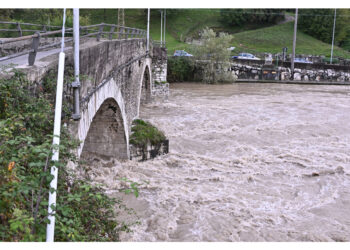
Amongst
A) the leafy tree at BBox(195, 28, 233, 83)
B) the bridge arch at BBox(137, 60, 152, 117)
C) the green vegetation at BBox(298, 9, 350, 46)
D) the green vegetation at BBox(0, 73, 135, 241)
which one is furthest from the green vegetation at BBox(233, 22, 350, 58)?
the green vegetation at BBox(0, 73, 135, 241)

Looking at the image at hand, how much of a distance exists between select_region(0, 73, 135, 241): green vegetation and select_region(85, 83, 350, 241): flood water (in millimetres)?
801

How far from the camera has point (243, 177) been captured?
12328 mm

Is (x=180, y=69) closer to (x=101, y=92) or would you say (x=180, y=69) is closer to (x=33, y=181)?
(x=101, y=92)

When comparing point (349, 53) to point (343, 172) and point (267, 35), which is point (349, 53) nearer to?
point (267, 35)

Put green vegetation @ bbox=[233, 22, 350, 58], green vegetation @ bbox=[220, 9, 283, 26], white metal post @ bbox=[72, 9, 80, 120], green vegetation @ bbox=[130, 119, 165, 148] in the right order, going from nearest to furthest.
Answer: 1. white metal post @ bbox=[72, 9, 80, 120]
2. green vegetation @ bbox=[130, 119, 165, 148]
3. green vegetation @ bbox=[233, 22, 350, 58]
4. green vegetation @ bbox=[220, 9, 283, 26]

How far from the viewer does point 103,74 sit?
8.66 m

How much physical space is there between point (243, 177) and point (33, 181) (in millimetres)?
9531

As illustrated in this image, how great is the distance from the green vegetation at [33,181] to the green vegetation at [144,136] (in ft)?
26.9

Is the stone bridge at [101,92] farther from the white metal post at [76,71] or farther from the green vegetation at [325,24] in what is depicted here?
the green vegetation at [325,24]

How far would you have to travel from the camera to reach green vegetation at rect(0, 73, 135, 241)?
3.20 metres

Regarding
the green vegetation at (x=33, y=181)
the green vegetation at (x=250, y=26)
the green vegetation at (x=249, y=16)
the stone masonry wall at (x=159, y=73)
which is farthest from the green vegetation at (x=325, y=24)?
the green vegetation at (x=33, y=181)

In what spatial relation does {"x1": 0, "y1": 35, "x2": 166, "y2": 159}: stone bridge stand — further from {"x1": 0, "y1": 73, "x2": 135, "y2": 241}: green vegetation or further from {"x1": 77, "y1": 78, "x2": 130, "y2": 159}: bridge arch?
{"x1": 0, "y1": 73, "x2": 135, "y2": 241}: green vegetation

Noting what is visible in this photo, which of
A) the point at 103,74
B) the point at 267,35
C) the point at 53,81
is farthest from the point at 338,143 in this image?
the point at 267,35

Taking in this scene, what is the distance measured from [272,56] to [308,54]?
6.20m
